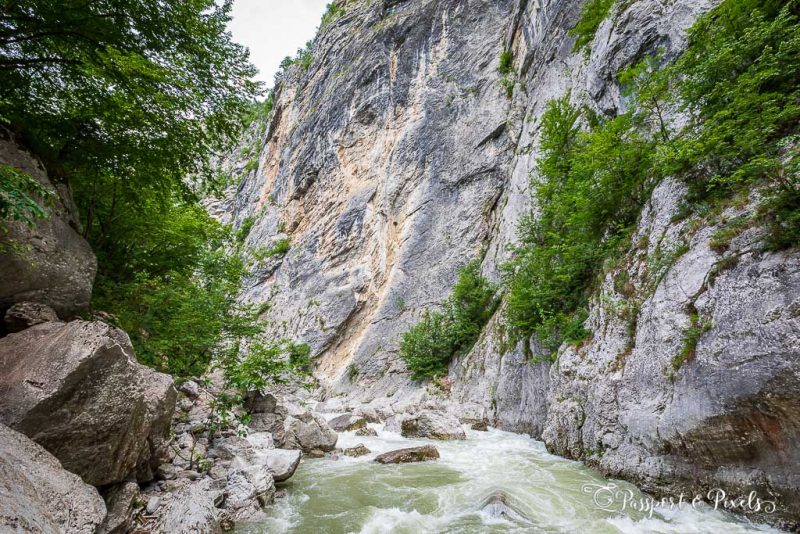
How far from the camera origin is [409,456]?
8703 mm

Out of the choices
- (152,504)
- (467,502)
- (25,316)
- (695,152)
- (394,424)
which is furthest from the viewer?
(394,424)

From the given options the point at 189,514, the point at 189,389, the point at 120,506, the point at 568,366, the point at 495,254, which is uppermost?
the point at 495,254

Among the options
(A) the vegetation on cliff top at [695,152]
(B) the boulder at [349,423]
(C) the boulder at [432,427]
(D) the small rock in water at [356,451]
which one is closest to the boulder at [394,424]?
(C) the boulder at [432,427]

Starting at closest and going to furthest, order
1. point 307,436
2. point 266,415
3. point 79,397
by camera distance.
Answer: point 79,397 < point 307,436 < point 266,415

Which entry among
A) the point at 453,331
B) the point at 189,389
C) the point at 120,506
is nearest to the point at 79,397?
the point at 120,506

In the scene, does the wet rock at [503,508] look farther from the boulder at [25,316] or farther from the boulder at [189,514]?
the boulder at [25,316]

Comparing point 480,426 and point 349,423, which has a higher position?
point 480,426

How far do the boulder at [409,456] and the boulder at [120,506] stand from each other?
5.29 m

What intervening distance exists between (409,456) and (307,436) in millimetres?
2784

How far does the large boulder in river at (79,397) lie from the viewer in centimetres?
370

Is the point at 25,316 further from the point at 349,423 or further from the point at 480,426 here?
the point at 480,426

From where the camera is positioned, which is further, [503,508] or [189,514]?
[503,508]

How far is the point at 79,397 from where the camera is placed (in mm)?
3947

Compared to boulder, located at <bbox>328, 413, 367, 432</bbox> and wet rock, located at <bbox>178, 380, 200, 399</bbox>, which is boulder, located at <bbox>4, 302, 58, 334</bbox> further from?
boulder, located at <bbox>328, 413, 367, 432</bbox>
